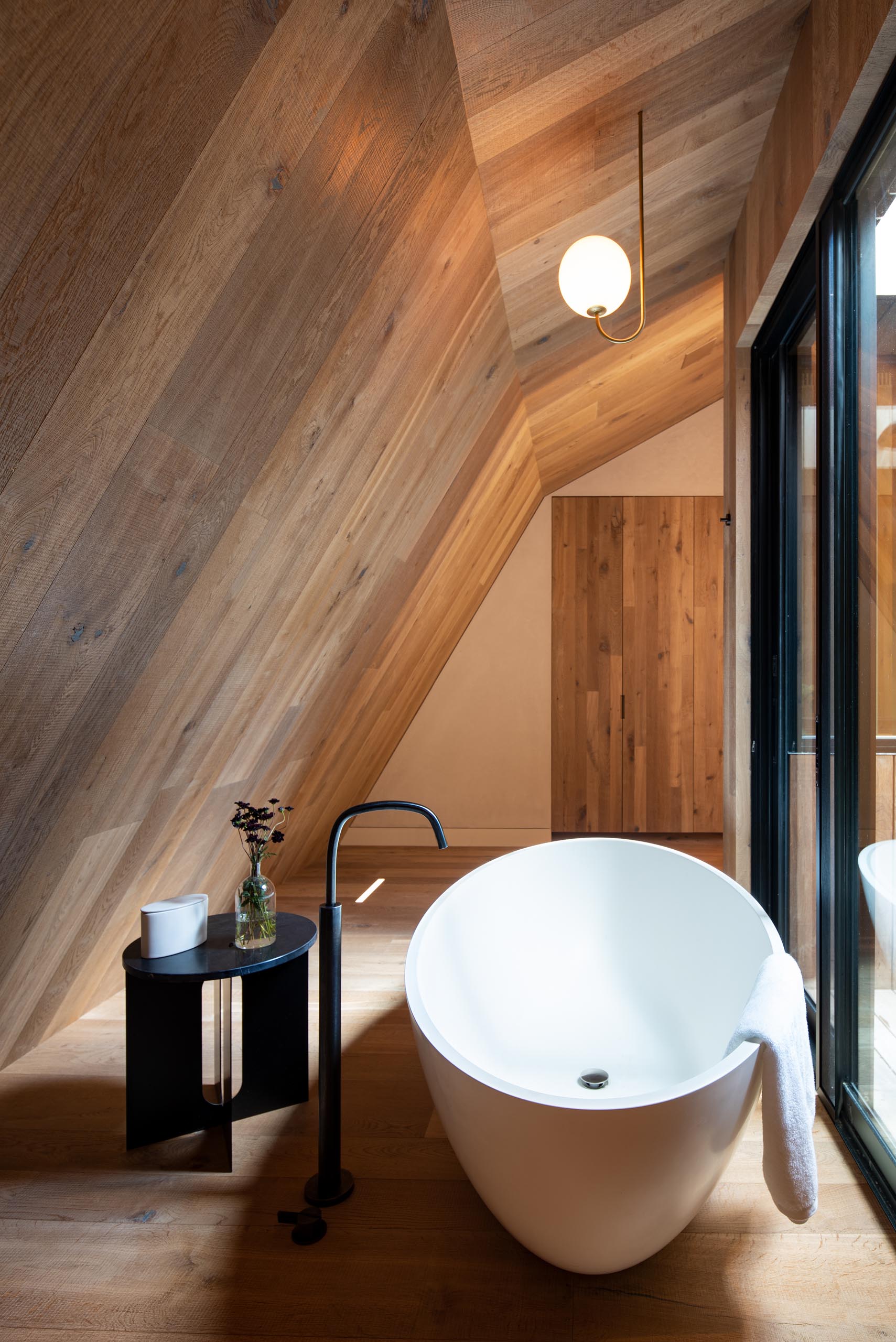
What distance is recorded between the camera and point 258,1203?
1661 mm

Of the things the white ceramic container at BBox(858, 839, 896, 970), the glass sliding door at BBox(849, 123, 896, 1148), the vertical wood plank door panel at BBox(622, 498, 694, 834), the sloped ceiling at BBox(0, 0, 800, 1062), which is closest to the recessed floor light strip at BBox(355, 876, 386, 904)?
the sloped ceiling at BBox(0, 0, 800, 1062)

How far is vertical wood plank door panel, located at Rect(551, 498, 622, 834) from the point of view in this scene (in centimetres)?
496

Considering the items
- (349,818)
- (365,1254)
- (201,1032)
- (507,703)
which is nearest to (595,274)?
(349,818)

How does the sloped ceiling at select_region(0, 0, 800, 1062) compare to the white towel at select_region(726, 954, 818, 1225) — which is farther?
the white towel at select_region(726, 954, 818, 1225)

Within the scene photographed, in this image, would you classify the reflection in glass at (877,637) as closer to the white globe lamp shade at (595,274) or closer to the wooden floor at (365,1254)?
the wooden floor at (365,1254)

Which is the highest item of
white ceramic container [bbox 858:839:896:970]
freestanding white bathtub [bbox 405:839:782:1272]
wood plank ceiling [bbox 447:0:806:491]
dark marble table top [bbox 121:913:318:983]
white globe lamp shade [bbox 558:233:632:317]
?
wood plank ceiling [bbox 447:0:806:491]

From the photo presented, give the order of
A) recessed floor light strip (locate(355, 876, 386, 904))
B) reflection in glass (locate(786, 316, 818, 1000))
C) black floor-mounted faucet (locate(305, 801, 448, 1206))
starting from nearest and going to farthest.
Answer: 1. black floor-mounted faucet (locate(305, 801, 448, 1206))
2. reflection in glass (locate(786, 316, 818, 1000))
3. recessed floor light strip (locate(355, 876, 386, 904))

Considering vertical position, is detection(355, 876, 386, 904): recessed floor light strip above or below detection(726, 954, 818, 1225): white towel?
below

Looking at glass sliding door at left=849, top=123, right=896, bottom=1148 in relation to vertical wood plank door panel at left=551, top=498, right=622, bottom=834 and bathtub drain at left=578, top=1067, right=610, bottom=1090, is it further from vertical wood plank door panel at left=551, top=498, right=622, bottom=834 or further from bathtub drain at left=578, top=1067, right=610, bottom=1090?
vertical wood plank door panel at left=551, top=498, right=622, bottom=834

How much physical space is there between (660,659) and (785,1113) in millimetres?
3827

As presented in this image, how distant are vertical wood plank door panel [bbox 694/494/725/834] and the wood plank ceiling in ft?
6.12

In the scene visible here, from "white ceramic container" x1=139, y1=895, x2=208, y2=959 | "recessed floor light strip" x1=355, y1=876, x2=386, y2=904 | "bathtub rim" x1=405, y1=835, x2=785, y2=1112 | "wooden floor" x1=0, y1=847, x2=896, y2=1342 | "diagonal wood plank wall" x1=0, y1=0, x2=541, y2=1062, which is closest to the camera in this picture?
"diagonal wood plank wall" x1=0, y1=0, x2=541, y2=1062

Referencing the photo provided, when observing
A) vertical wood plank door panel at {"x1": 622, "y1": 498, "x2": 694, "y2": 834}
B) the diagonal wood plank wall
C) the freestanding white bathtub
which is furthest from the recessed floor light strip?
vertical wood plank door panel at {"x1": 622, "y1": 498, "x2": 694, "y2": 834}

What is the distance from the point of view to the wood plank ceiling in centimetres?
153
